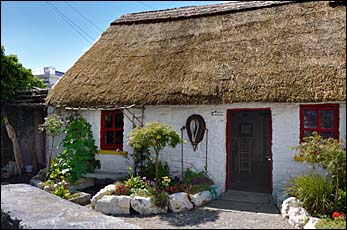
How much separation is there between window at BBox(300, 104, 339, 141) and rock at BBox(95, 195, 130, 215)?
13.4ft

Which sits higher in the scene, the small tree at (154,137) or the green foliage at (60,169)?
the small tree at (154,137)

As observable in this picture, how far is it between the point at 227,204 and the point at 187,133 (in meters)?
2.07

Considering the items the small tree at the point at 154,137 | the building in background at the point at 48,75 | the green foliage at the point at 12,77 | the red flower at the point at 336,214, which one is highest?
the building in background at the point at 48,75

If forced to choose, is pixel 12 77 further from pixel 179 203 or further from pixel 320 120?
pixel 320 120

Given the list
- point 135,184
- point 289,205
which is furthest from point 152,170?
point 289,205

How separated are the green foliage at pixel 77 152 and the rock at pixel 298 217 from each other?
5393 millimetres

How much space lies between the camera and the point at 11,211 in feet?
18.8

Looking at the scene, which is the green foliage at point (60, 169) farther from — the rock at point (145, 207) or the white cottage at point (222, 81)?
the rock at point (145, 207)

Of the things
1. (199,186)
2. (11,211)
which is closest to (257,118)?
(199,186)

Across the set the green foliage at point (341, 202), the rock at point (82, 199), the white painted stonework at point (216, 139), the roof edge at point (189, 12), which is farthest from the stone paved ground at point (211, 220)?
the roof edge at point (189, 12)

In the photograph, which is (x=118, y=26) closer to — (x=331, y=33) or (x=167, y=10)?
(x=167, y=10)

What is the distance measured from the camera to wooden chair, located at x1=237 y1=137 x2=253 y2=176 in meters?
10.5

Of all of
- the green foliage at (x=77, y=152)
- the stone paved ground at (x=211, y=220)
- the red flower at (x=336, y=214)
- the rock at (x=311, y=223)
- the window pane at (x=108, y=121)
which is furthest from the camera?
the window pane at (x=108, y=121)

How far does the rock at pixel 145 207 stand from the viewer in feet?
21.0
